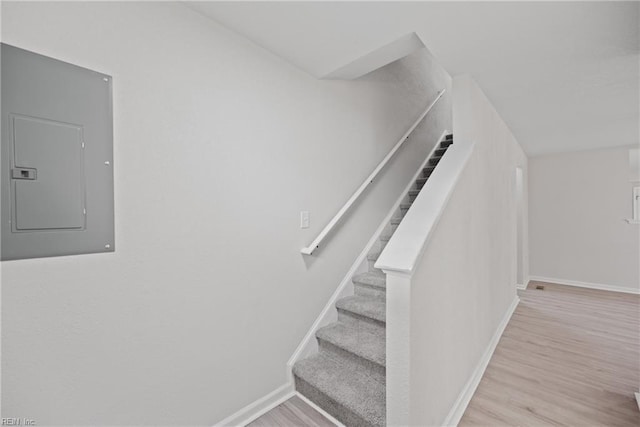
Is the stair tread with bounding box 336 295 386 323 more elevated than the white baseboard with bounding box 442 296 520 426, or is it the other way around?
the stair tread with bounding box 336 295 386 323

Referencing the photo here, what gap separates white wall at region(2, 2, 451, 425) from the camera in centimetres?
106

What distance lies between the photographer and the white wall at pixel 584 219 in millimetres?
4375

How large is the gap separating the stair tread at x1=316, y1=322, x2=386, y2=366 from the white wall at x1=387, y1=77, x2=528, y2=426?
16.4 inches

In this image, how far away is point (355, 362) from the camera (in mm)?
1921

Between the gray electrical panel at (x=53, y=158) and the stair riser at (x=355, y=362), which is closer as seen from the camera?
the gray electrical panel at (x=53, y=158)

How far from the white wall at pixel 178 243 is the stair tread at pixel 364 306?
0.61 ft

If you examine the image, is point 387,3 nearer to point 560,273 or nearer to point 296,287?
point 296,287

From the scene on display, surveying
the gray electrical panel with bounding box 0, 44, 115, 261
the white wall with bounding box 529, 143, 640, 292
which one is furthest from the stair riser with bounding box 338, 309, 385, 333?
the white wall with bounding box 529, 143, 640, 292

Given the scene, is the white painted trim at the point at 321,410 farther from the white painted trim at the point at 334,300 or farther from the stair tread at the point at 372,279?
the stair tread at the point at 372,279

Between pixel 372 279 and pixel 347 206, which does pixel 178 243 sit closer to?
pixel 347 206

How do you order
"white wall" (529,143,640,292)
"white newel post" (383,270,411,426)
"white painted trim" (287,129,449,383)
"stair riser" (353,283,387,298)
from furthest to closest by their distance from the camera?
"white wall" (529,143,640,292)
"stair riser" (353,283,387,298)
"white painted trim" (287,129,449,383)
"white newel post" (383,270,411,426)

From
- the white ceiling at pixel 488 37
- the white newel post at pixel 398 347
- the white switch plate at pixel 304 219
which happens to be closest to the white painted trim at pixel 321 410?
the white newel post at pixel 398 347

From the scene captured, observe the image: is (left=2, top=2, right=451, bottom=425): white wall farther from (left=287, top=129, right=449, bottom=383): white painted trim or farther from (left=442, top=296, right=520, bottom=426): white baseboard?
(left=442, top=296, right=520, bottom=426): white baseboard

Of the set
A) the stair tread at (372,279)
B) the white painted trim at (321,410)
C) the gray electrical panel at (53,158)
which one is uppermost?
the gray electrical panel at (53,158)
